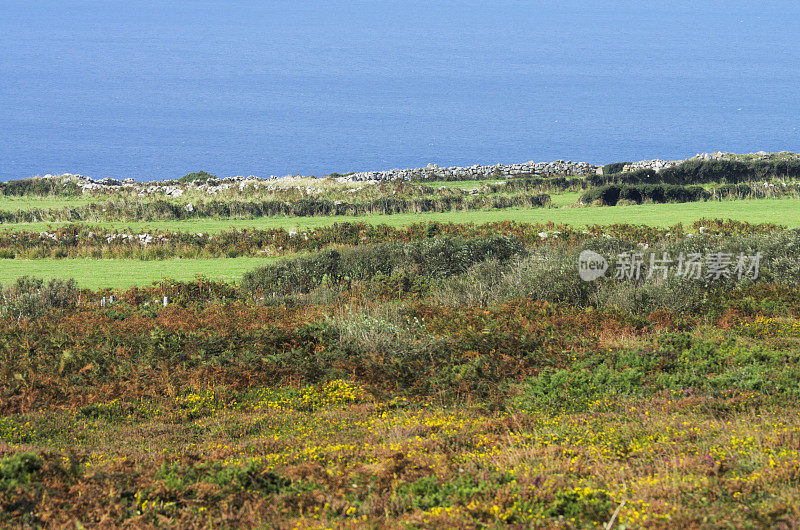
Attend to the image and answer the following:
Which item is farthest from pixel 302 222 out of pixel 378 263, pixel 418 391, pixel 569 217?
pixel 418 391

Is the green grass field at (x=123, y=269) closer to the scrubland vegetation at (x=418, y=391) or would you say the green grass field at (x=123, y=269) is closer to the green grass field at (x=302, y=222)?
the green grass field at (x=302, y=222)

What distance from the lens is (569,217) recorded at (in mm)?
30031

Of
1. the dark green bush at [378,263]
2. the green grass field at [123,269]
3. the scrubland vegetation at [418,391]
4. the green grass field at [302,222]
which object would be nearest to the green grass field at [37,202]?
the green grass field at [302,222]

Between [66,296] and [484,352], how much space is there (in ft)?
35.3

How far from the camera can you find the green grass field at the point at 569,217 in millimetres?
28484

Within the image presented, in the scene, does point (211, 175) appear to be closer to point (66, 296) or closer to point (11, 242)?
point (11, 242)

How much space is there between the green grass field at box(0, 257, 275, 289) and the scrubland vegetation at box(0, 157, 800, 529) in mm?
378

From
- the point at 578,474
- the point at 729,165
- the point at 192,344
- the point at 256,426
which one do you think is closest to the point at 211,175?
the point at 729,165

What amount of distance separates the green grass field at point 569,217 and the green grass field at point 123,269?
4.66 meters

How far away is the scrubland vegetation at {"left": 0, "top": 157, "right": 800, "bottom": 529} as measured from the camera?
6734 millimetres

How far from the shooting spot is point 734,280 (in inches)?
695

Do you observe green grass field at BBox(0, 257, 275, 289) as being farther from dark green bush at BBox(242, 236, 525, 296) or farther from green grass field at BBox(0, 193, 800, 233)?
green grass field at BBox(0, 193, 800, 233)

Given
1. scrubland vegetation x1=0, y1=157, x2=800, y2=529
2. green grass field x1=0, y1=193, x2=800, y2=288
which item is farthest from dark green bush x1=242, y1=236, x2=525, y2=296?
green grass field x1=0, y1=193, x2=800, y2=288

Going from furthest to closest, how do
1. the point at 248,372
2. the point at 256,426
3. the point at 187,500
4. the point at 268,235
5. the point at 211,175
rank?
1. the point at 211,175
2. the point at 268,235
3. the point at 248,372
4. the point at 256,426
5. the point at 187,500
